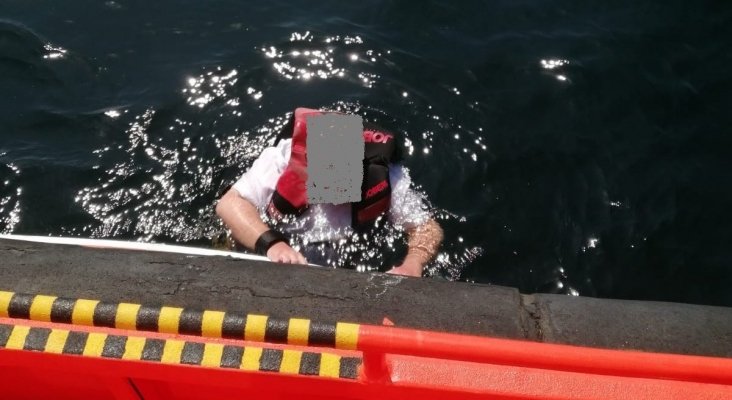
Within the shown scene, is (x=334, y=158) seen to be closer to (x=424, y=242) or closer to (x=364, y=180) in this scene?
(x=364, y=180)

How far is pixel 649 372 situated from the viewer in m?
1.83

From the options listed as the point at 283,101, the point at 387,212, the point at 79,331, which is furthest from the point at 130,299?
the point at 283,101

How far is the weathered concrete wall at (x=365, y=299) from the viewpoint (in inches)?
109

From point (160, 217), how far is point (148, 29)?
7.71ft

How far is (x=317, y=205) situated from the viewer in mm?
4129

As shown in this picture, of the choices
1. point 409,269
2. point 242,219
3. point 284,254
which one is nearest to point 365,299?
point 284,254

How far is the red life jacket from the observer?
13.1 feet

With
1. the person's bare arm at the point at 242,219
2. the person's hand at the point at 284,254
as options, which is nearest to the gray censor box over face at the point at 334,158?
the person's hand at the point at 284,254

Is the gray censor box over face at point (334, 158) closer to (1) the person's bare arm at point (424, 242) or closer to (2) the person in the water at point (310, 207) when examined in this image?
(2) the person in the water at point (310, 207)

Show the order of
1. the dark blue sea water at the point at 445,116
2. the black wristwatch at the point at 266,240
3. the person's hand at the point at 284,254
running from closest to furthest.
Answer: the person's hand at the point at 284,254 → the black wristwatch at the point at 266,240 → the dark blue sea water at the point at 445,116

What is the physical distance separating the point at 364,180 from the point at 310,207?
0.42m

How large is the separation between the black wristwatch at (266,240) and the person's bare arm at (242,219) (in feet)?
0.10

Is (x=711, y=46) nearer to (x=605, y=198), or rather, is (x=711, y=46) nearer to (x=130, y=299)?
(x=605, y=198)

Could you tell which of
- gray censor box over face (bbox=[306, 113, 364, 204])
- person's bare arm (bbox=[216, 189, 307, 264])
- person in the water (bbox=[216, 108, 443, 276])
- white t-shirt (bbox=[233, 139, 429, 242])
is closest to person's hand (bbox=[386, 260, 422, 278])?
person in the water (bbox=[216, 108, 443, 276])
